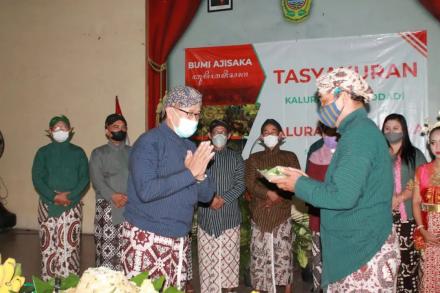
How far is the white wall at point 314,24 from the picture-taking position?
5.31 meters

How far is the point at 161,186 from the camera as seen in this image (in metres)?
2.13

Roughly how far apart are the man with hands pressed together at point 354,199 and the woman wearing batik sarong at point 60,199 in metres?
2.87

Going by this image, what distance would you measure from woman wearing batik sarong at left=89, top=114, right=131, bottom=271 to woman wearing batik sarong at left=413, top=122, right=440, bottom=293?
2475mm

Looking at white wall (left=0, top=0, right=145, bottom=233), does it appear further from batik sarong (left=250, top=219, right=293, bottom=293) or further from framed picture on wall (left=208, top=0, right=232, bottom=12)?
batik sarong (left=250, top=219, right=293, bottom=293)

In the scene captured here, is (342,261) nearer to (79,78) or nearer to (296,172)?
(296,172)

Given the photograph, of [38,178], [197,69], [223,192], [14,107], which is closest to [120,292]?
[223,192]

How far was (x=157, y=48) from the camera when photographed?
249 inches

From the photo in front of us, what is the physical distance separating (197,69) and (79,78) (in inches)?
74.0

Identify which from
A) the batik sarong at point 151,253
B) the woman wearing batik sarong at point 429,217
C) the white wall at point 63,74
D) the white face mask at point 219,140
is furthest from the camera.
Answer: the white wall at point 63,74

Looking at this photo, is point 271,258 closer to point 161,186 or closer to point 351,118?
point 161,186

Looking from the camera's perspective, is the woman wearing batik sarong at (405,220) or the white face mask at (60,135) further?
the white face mask at (60,135)

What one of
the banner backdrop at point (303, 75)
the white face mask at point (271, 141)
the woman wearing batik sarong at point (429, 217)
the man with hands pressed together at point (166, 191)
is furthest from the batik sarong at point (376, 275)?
the banner backdrop at point (303, 75)

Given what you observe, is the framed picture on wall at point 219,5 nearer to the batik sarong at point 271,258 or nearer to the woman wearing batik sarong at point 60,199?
the woman wearing batik sarong at point 60,199

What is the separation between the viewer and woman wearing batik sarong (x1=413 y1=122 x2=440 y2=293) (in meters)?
3.35
